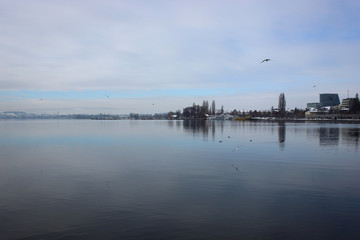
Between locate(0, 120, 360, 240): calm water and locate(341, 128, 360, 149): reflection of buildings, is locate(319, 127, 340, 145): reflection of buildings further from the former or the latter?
locate(0, 120, 360, 240): calm water

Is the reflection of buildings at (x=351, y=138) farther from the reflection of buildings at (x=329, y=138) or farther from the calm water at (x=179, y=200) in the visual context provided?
the calm water at (x=179, y=200)

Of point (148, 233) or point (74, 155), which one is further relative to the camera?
point (74, 155)

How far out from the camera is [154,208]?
11.4 metres

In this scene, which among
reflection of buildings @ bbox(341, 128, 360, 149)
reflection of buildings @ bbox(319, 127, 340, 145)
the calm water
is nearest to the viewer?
the calm water

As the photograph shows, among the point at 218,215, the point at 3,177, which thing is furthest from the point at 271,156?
the point at 3,177

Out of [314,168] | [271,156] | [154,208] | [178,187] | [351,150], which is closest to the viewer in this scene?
[154,208]

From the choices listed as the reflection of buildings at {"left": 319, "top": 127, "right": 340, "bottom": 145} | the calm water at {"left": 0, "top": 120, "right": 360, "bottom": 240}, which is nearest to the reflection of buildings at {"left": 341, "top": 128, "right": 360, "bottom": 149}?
the reflection of buildings at {"left": 319, "top": 127, "right": 340, "bottom": 145}

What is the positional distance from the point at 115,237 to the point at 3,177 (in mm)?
11223

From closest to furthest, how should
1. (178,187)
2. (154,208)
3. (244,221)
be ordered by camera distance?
(244,221), (154,208), (178,187)

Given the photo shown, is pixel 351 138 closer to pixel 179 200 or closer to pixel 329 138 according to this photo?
pixel 329 138

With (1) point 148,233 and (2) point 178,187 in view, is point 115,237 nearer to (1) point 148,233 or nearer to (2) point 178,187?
(1) point 148,233

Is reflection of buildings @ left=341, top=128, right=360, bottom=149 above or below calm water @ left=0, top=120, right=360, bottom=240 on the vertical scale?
below

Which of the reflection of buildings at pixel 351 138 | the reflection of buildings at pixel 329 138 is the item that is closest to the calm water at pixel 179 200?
the reflection of buildings at pixel 329 138

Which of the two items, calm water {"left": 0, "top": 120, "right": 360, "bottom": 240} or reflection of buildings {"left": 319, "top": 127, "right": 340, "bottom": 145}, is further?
reflection of buildings {"left": 319, "top": 127, "right": 340, "bottom": 145}
